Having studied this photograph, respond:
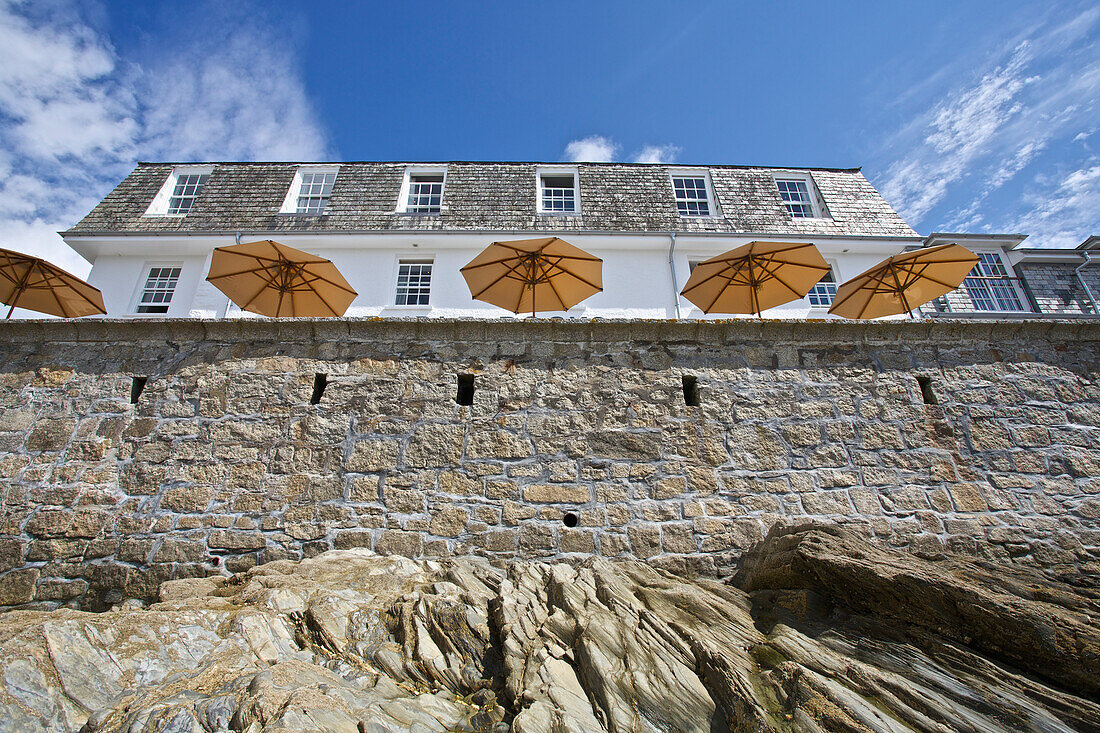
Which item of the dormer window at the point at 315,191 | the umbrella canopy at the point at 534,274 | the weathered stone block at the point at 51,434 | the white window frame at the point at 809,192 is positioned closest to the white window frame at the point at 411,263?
the dormer window at the point at 315,191

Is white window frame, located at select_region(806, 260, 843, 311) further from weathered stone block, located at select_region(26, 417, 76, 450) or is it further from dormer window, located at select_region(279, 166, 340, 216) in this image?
weathered stone block, located at select_region(26, 417, 76, 450)

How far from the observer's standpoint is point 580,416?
5.12m

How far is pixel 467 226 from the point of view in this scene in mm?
12859

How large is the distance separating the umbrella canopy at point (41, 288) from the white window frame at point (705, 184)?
12.7 meters

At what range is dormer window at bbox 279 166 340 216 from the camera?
1338 cm

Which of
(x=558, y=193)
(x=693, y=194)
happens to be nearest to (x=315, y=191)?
(x=558, y=193)

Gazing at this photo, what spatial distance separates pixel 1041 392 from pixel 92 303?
13.9m

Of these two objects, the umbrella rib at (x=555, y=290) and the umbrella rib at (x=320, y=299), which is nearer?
the umbrella rib at (x=555, y=290)

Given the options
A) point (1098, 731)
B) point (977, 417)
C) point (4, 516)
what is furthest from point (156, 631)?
point (977, 417)

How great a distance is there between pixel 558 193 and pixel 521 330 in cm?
960

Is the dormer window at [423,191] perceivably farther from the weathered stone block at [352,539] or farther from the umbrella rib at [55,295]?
→ the weathered stone block at [352,539]

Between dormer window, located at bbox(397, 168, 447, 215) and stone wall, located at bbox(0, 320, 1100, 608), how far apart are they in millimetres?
8914

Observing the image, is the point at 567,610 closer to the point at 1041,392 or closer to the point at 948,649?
the point at 948,649

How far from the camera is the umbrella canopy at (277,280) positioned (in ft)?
26.5
